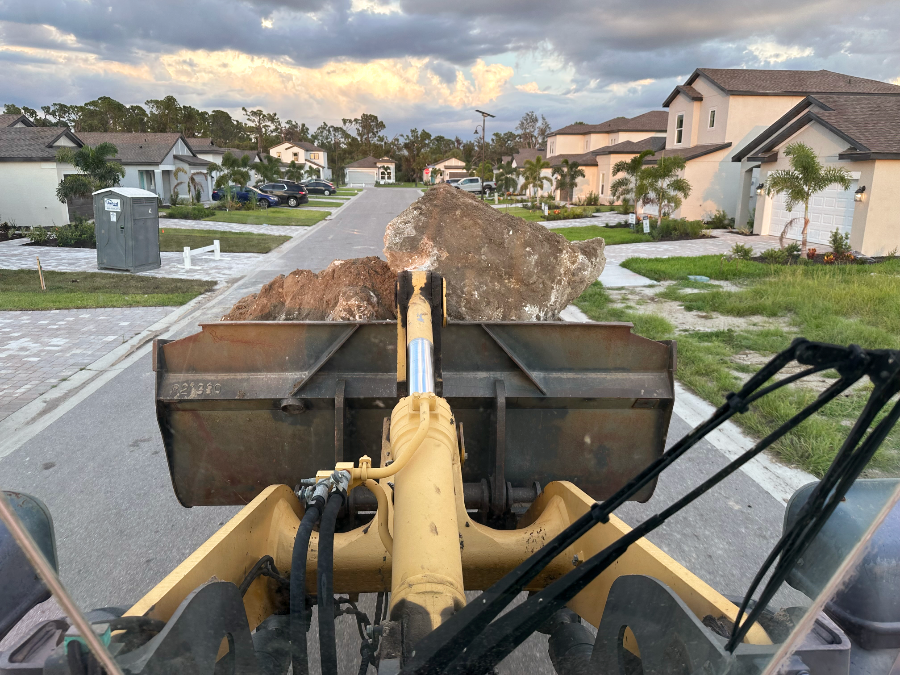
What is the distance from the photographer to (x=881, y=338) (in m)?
1.09

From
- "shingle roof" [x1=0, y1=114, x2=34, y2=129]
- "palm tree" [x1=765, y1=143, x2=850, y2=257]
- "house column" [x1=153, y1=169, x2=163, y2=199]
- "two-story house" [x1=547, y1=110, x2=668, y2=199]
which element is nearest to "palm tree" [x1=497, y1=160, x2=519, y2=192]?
"two-story house" [x1=547, y1=110, x2=668, y2=199]

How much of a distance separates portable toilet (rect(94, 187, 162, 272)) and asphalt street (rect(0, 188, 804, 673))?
34.4 feet

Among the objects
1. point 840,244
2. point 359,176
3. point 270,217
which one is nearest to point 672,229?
point 840,244

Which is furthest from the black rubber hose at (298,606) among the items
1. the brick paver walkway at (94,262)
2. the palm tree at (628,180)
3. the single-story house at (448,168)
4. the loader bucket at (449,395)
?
the single-story house at (448,168)

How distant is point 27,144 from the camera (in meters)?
24.3

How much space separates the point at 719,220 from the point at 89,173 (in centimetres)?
2398

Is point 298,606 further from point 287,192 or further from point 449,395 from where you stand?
point 287,192

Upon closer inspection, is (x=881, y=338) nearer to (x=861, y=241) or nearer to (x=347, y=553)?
(x=861, y=241)

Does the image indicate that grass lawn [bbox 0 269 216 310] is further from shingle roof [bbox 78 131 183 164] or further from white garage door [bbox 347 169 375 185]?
white garage door [bbox 347 169 375 185]

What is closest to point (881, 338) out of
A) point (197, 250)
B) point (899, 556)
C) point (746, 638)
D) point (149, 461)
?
point (746, 638)

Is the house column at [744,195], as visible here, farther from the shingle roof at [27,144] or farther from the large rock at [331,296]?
the shingle roof at [27,144]

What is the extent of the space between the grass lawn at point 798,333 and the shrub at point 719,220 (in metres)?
22.7

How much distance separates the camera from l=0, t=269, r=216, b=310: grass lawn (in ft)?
37.5

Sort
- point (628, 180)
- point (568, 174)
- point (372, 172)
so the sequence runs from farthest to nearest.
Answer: point (372, 172) → point (568, 174) → point (628, 180)
